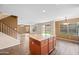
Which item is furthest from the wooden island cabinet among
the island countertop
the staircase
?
the staircase

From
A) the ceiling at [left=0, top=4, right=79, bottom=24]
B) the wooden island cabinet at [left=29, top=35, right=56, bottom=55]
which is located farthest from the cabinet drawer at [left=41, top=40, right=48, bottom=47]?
the ceiling at [left=0, top=4, right=79, bottom=24]

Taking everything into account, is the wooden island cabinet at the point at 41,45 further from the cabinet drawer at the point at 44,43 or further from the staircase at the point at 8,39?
the staircase at the point at 8,39

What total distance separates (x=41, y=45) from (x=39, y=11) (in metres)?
0.80

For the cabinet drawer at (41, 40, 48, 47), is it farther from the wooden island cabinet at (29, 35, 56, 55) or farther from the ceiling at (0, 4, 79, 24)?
the ceiling at (0, 4, 79, 24)

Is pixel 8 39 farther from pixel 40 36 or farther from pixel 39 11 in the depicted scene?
pixel 39 11

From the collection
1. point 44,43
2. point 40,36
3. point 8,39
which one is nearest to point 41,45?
point 44,43

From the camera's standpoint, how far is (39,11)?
2.68 m

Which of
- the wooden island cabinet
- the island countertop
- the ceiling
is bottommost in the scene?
the wooden island cabinet

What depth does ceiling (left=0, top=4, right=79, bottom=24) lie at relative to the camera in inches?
102

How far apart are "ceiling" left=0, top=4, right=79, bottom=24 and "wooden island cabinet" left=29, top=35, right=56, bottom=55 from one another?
0.41m

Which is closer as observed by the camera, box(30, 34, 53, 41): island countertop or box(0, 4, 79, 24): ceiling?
box(0, 4, 79, 24): ceiling

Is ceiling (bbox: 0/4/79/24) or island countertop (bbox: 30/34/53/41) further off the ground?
ceiling (bbox: 0/4/79/24)

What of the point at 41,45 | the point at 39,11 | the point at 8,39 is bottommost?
the point at 41,45

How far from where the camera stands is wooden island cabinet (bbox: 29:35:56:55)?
2.65m
